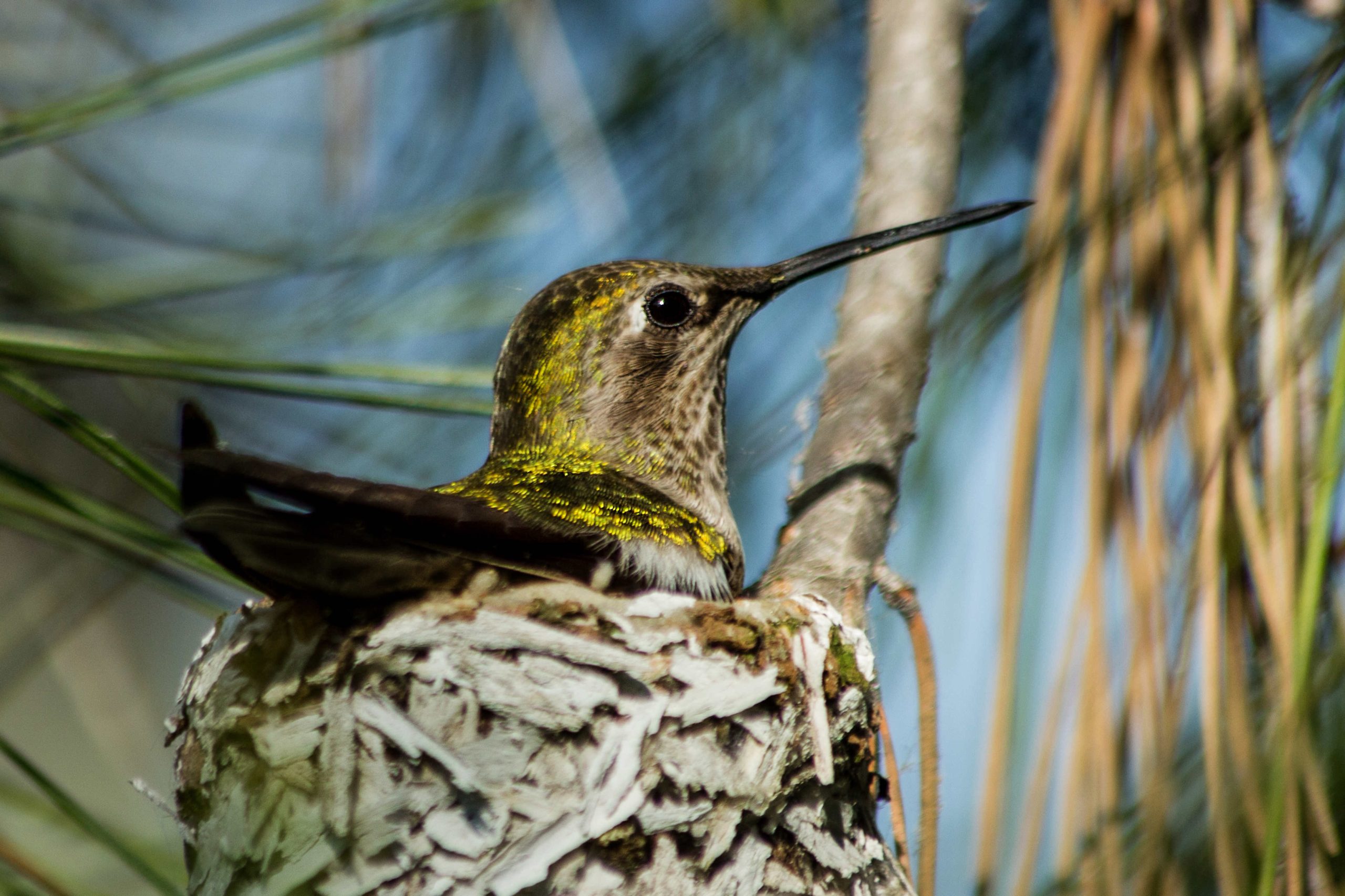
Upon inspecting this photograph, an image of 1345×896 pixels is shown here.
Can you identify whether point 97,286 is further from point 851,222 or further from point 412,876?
point 851,222

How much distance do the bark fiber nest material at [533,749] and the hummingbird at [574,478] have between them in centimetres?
8

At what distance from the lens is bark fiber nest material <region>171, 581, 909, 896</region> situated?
1762mm

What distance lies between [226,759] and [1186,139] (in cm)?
165

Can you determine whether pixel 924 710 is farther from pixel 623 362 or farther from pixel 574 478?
pixel 623 362

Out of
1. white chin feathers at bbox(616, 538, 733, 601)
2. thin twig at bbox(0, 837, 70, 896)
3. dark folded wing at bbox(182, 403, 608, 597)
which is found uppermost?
white chin feathers at bbox(616, 538, 733, 601)

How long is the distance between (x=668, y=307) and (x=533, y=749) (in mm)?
1042

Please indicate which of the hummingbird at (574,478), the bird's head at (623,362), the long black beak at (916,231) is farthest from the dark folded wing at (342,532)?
the long black beak at (916,231)

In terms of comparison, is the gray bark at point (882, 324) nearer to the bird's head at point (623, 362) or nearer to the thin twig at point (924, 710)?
the thin twig at point (924, 710)

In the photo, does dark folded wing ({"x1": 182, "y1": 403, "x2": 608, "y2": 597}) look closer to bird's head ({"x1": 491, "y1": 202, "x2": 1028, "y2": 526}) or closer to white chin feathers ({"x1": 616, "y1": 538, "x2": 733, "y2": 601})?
white chin feathers ({"x1": 616, "y1": 538, "x2": 733, "y2": 601})

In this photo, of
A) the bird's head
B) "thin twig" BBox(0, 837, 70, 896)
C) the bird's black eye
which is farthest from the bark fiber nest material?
the bird's black eye

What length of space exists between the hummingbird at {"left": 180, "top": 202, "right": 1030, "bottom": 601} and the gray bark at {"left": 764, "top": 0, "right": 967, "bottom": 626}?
2.5 inches

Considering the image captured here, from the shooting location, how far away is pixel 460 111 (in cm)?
290

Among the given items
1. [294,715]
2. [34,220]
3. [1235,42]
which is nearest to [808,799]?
[294,715]

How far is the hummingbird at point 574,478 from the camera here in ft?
5.67
